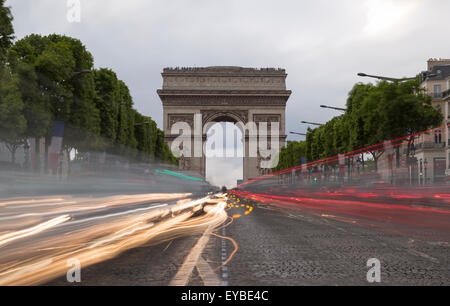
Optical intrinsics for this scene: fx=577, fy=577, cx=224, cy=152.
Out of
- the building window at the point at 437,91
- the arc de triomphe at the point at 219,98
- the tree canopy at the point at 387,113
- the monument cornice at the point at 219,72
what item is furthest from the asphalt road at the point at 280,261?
the monument cornice at the point at 219,72

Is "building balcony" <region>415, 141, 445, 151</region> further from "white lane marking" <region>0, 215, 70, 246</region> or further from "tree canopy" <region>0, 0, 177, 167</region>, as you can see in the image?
"white lane marking" <region>0, 215, 70, 246</region>

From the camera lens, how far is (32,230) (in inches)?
361

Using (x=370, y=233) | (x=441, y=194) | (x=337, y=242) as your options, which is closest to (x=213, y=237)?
(x=337, y=242)

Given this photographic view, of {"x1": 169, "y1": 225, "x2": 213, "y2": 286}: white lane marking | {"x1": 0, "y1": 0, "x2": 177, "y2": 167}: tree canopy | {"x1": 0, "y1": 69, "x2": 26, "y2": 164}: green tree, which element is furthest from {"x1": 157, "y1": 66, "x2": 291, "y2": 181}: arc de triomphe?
{"x1": 169, "y1": 225, "x2": 213, "y2": 286}: white lane marking

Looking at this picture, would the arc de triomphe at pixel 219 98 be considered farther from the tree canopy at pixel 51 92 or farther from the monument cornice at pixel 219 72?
the tree canopy at pixel 51 92

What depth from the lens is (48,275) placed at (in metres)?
6.58

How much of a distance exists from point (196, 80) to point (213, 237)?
8299 cm

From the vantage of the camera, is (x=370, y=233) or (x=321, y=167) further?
(x=321, y=167)

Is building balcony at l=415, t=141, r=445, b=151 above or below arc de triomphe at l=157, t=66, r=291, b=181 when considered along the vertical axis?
below

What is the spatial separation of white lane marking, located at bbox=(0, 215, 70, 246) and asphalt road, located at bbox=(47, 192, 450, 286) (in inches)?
59.2

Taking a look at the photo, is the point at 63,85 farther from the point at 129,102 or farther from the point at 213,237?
the point at 213,237

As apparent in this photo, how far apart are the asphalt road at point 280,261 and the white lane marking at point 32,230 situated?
1.50m

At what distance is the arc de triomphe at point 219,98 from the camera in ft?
304

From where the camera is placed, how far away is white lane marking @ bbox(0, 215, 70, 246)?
8.04m
